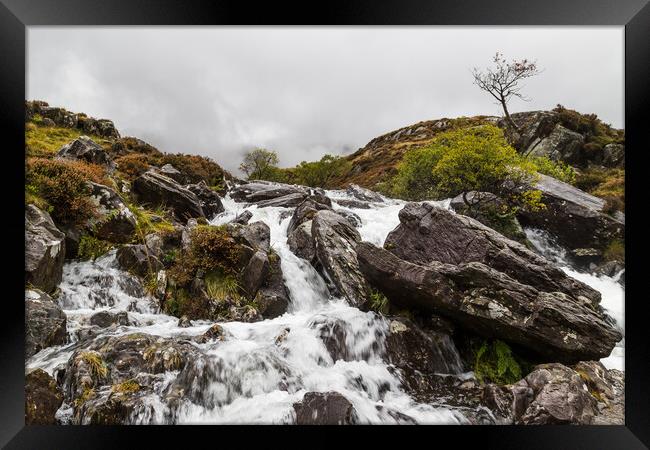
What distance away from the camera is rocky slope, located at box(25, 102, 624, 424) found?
4.24 meters

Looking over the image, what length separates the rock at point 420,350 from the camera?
215 inches

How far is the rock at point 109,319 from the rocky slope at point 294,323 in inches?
1.0

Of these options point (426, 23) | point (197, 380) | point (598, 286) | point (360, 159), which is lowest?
point (197, 380)

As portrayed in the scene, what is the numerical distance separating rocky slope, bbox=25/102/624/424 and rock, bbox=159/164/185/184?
467 cm

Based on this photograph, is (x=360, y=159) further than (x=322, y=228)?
Yes

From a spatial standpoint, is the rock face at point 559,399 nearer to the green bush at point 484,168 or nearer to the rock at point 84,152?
the green bush at point 484,168

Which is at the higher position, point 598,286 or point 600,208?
point 600,208

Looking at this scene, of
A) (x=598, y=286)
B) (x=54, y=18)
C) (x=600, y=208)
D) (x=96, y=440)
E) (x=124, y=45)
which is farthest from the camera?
(x=600, y=208)

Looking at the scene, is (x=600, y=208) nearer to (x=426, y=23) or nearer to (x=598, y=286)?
(x=598, y=286)

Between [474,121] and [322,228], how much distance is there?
5.92 metres

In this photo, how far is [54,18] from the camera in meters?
4.06

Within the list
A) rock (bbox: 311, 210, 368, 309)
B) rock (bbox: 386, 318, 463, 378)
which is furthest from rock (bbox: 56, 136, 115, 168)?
rock (bbox: 386, 318, 463, 378)

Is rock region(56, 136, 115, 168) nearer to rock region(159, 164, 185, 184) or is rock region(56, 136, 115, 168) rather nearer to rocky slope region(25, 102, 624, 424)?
rocky slope region(25, 102, 624, 424)
